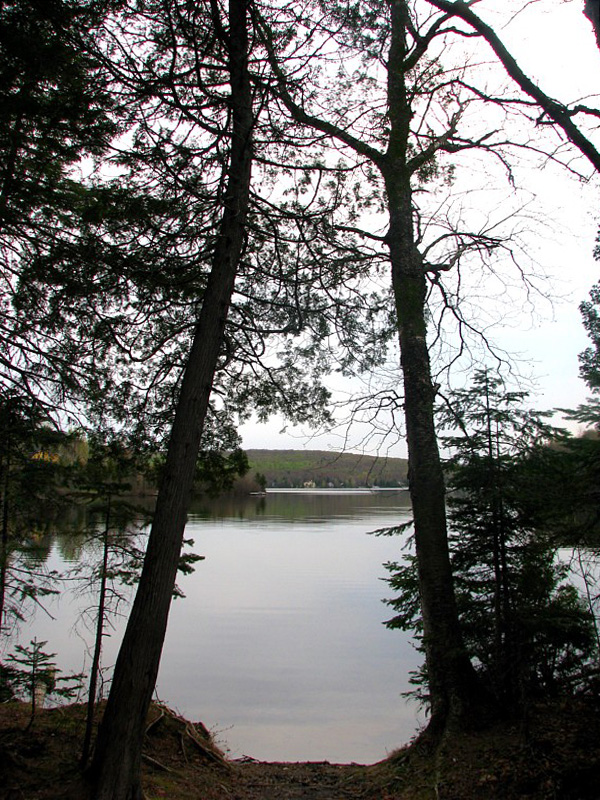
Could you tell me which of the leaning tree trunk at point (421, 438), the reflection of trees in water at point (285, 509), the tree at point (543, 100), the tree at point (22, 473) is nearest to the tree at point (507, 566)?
the leaning tree trunk at point (421, 438)

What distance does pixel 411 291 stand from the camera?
21.2 feet

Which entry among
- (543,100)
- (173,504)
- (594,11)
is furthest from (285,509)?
(594,11)

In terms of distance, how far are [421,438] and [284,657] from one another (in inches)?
292

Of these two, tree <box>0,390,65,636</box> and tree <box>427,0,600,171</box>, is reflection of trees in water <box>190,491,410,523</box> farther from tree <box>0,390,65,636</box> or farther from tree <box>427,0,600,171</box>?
tree <box>427,0,600,171</box>

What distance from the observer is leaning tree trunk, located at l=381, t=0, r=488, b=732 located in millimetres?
5488

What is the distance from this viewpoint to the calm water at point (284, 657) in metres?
8.56

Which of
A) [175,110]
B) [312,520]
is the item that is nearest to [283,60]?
[175,110]

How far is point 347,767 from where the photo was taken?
264 inches

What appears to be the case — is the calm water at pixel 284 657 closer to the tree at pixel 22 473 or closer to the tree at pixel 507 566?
the tree at pixel 22 473

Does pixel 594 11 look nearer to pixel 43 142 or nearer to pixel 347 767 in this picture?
pixel 43 142

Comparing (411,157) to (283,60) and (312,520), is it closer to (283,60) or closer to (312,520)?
(283,60)

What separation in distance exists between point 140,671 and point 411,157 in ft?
20.4

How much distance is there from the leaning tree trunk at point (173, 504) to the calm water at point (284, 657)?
2.00 m

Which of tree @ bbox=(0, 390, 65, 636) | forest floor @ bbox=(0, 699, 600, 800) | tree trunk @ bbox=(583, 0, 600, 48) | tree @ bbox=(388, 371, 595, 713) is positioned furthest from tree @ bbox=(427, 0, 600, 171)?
tree @ bbox=(0, 390, 65, 636)
